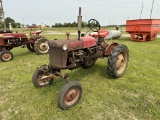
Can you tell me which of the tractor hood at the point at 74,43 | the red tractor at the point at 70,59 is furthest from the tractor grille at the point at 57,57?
the tractor hood at the point at 74,43

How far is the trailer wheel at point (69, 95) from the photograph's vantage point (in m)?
2.82

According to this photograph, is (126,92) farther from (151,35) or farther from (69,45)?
(151,35)

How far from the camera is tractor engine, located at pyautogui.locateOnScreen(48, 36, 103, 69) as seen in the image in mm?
3100

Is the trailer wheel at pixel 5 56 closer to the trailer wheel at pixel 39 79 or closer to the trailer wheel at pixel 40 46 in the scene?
the trailer wheel at pixel 40 46

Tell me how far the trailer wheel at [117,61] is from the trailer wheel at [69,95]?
124 cm

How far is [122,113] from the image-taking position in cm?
281

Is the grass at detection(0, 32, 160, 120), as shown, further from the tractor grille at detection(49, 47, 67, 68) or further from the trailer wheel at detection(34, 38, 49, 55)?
the trailer wheel at detection(34, 38, 49, 55)

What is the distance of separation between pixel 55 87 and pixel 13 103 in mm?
1029

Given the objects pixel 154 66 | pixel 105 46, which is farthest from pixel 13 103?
pixel 154 66

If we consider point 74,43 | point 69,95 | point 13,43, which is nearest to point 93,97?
point 69,95

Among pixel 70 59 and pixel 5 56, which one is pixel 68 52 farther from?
pixel 5 56

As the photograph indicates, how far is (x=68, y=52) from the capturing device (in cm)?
325

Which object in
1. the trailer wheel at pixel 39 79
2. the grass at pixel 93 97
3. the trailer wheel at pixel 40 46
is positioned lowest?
the grass at pixel 93 97

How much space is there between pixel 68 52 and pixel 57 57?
0.26m
